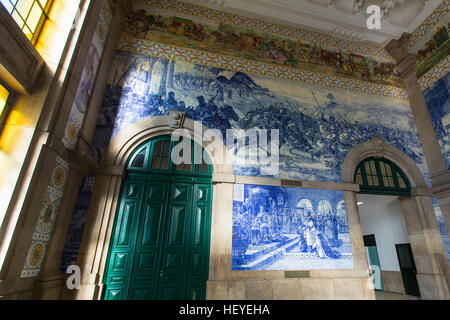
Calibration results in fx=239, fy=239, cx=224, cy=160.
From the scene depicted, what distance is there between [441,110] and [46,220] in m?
10.5

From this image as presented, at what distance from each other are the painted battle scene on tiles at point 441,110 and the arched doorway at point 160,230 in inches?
278

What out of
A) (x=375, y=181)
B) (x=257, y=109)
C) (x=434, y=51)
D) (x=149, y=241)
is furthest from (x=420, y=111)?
(x=149, y=241)

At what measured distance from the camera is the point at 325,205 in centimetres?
607

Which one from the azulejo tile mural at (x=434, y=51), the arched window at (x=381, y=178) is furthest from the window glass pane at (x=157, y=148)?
the azulejo tile mural at (x=434, y=51)

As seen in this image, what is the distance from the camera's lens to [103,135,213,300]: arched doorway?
4.79m

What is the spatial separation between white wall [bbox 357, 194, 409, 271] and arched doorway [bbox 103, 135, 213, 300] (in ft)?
18.7

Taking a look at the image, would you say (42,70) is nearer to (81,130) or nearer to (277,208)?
(81,130)

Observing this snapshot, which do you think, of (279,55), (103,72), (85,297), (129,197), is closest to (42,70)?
(103,72)

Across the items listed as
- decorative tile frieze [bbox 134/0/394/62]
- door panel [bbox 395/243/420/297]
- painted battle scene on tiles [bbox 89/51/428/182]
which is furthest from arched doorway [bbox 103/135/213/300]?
door panel [bbox 395/243/420/297]

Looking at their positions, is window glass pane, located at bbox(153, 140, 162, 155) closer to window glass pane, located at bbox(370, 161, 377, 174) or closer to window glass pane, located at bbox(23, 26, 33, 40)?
window glass pane, located at bbox(23, 26, 33, 40)

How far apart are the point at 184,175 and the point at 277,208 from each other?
2.36 m

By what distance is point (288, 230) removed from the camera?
5.64m
